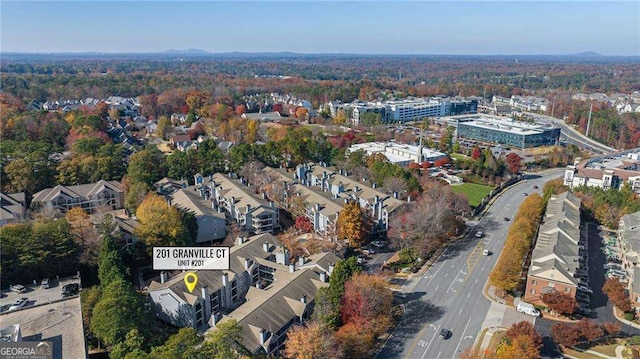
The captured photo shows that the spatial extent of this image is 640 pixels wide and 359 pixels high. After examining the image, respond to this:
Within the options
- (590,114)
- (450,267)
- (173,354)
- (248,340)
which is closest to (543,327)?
(450,267)

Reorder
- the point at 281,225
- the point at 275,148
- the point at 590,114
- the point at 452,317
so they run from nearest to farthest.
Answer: the point at 452,317 → the point at 281,225 → the point at 275,148 → the point at 590,114

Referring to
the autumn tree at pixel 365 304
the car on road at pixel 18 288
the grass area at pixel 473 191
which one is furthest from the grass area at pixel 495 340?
the car on road at pixel 18 288

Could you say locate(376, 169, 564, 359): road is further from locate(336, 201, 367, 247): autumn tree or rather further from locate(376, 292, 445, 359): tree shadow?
locate(336, 201, 367, 247): autumn tree

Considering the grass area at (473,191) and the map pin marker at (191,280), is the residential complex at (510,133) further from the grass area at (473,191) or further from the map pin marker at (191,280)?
the map pin marker at (191,280)

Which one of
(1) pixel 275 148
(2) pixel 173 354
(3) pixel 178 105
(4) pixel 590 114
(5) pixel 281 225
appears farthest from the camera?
(3) pixel 178 105

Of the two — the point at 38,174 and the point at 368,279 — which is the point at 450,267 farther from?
the point at 38,174

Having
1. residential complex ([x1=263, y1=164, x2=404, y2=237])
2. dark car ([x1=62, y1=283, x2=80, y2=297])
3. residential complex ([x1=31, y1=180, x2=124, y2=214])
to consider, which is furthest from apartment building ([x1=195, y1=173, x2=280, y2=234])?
dark car ([x1=62, y1=283, x2=80, y2=297])
